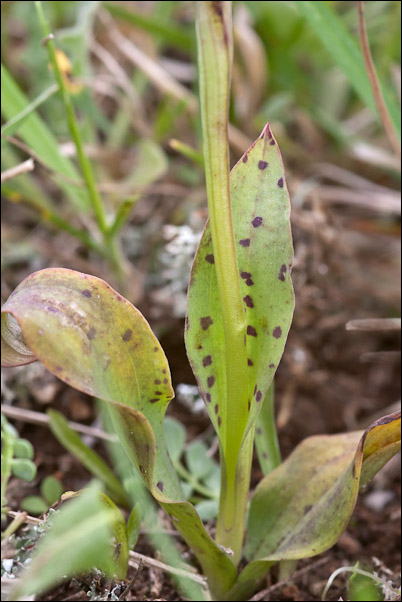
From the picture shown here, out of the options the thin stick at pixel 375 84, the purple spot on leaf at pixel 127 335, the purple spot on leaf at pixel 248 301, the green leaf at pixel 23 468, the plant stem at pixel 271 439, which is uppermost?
the thin stick at pixel 375 84

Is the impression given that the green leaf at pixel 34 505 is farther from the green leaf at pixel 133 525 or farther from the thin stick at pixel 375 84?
the thin stick at pixel 375 84

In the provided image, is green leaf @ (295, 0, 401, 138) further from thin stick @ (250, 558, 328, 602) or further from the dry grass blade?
thin stick @ (250, 558, 328, 602)

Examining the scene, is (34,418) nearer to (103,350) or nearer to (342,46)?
(103,350)

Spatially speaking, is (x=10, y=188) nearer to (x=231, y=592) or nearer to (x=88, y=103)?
(x=88, y=103)

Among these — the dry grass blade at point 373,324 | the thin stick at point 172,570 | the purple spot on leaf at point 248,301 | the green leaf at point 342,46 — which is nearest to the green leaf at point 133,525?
the thin stick at point 172,570

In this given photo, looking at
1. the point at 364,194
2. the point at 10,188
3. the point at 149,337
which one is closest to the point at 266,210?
the point at 149,337
